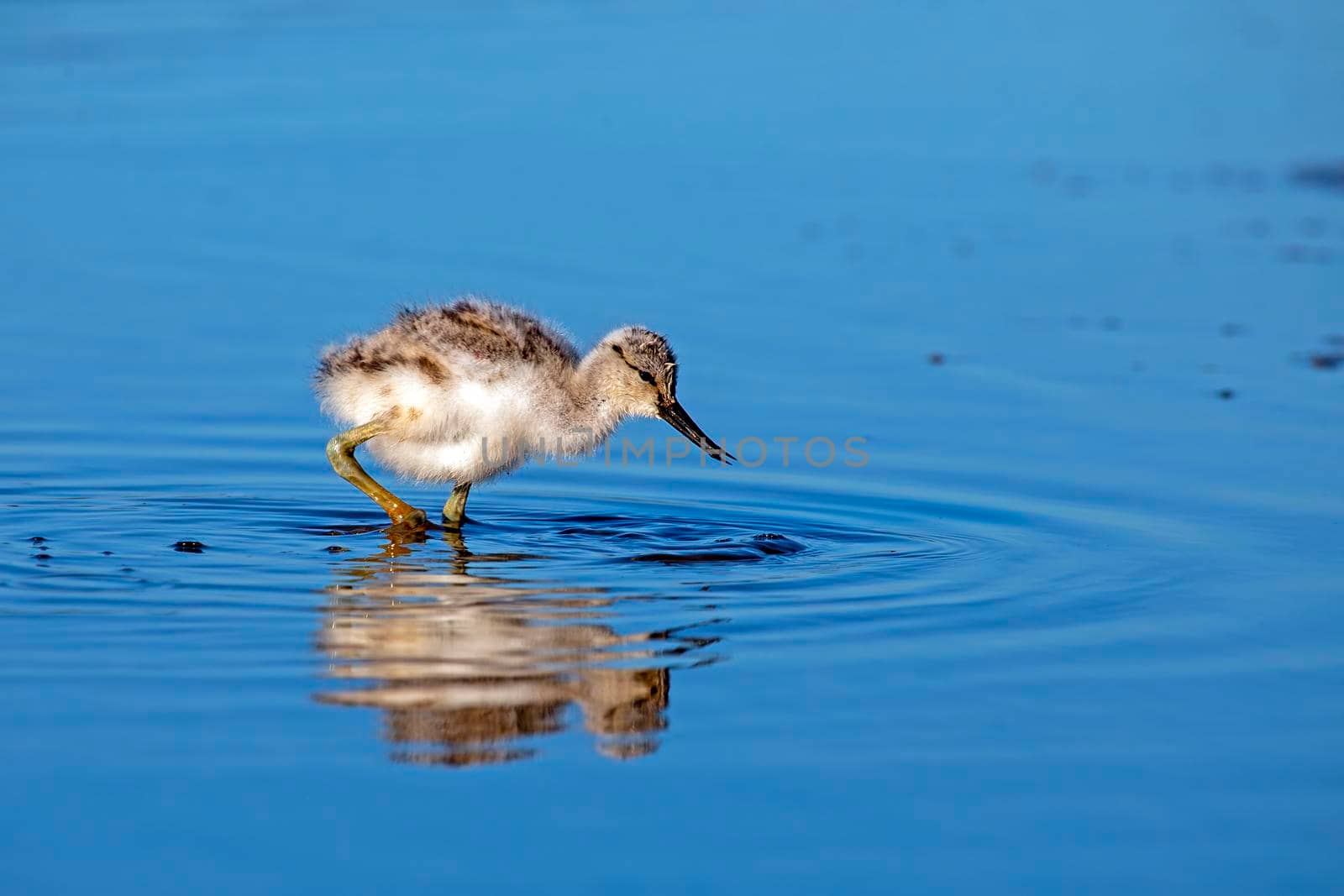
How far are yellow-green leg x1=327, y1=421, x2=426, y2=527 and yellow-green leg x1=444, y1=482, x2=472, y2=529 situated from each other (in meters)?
0.10

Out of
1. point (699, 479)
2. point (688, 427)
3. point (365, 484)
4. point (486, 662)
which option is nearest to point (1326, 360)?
point (699, 479)

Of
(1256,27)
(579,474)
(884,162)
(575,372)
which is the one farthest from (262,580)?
(1256,27)

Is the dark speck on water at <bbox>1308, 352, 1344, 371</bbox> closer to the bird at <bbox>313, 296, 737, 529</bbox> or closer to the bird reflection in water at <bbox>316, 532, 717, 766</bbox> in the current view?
the bird at <bbox>313, 296, 737, 529</bbox>

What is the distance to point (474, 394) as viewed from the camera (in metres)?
6.79

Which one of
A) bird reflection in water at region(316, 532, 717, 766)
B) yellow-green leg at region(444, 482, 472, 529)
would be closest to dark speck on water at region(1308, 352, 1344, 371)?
yellow-green leg at region(444, 482, 472, 529)

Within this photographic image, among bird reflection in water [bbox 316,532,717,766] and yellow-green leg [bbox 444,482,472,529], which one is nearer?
bird reflection in water [bbox 316,532,717,766]

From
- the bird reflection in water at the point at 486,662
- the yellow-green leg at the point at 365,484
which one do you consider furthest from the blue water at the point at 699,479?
the yellow-green leg at the point at 365,484

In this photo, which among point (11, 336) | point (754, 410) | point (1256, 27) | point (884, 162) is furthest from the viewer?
point (1256, 27)

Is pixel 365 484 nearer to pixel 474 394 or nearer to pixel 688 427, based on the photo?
pixel 474 394

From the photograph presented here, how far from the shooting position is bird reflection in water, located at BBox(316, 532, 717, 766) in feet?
15.4

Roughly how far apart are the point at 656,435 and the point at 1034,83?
7.62m

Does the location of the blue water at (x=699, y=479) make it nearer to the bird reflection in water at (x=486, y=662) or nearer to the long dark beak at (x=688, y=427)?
the bird reflection in water at (x=486, y=662)

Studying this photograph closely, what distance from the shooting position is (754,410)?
852 centimetres

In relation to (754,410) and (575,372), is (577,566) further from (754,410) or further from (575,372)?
(754,410)
